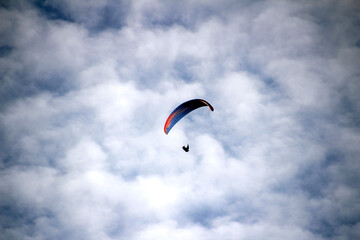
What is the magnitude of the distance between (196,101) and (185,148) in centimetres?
547

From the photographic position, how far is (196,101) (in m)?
34.6

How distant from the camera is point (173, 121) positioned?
118 ft

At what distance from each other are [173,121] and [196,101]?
3.69 metres

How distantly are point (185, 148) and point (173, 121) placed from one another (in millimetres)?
3422

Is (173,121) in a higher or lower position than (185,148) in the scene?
Result: higher

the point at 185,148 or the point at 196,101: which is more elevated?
the point at 196,101

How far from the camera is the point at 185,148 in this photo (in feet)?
116
